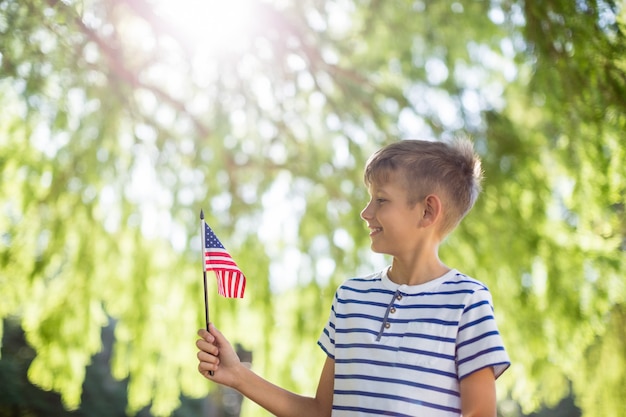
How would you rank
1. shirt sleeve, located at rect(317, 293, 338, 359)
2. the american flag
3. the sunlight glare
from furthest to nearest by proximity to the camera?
1. the sunlight glare
2. the american flag
3. shirt sleeve, located at rect(317, 293, 338, 359)

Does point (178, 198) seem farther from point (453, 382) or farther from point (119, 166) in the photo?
point (453, 382)

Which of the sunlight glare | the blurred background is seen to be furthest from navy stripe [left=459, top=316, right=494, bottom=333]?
the sunlight glare

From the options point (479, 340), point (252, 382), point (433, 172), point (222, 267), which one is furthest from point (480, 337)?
point (222, 267)

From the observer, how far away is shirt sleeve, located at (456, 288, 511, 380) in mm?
1496

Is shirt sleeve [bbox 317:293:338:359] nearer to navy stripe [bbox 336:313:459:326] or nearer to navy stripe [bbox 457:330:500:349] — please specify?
navy stripe [bbox 336:313:459:326]

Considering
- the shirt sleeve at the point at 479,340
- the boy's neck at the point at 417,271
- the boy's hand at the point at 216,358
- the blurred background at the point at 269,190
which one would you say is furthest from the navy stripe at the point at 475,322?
the blurred background at the point at 269,190

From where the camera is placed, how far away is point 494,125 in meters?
4.44

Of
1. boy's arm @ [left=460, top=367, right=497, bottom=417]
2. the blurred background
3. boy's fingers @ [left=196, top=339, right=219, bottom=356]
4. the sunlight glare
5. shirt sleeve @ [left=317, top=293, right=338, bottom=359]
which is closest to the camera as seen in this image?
→ boy's arm @ [left=460, top=367, right=497, bottom=417]

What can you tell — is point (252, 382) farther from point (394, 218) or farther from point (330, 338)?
point (394, 218)

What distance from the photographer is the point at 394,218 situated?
1688mm

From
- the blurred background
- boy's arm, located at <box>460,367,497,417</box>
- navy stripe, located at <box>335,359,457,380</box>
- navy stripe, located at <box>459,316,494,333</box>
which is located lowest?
boy's arm, located at <box>460,367,497,417</box>

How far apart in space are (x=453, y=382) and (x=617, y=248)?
2918 mm

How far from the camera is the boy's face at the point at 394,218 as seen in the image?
1.69m

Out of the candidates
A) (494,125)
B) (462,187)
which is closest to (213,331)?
(462,187)
